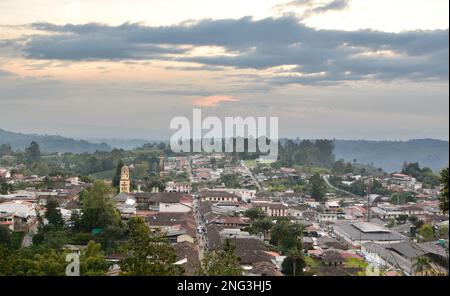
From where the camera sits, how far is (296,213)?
45.6 feet

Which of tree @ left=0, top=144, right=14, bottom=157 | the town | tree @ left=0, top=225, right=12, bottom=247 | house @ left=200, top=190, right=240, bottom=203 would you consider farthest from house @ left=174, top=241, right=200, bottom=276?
tree @ left=0, top=144, right=14, bottom=157

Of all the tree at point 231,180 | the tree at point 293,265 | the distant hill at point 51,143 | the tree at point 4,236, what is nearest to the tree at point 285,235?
the tree at point 293,265

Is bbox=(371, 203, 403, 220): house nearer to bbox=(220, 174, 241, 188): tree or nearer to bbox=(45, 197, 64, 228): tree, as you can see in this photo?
bbox=(220, 174, 241, 188): tree

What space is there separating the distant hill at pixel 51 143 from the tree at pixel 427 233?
23140 millimetres

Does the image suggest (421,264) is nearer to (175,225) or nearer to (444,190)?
(444,190)

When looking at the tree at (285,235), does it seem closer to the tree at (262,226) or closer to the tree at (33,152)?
the tree at (262,226)

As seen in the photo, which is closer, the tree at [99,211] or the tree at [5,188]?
the tree at [99,211]

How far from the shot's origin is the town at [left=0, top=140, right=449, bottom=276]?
542 cm

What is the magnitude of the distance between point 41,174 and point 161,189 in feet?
19.4

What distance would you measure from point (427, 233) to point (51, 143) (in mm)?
→ 27481

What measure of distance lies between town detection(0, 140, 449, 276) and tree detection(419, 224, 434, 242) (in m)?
0.03

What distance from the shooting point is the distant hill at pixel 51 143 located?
105 ft
